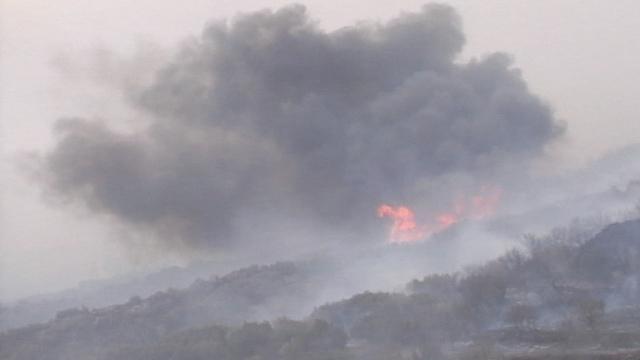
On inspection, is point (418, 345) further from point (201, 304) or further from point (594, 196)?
point (594, 196)

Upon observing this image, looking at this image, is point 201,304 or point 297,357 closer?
point 297,357

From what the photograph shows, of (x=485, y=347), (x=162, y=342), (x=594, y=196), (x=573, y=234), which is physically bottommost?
(x=485, y=347)

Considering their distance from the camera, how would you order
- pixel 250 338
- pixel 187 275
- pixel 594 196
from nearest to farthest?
pixel 250 338
pixel 594 196
pixel 187 275

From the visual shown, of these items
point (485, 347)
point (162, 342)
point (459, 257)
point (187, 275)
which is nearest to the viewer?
point (485, 347)

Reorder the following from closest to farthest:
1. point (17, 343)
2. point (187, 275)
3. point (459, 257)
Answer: point (17, 343) → point (459, 257) → point (187, 275)

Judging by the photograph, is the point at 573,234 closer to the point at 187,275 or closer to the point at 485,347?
the point at 485,347

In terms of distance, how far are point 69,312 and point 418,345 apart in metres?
64.6

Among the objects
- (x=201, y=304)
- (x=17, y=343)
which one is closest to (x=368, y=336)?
(x=201, y=304)

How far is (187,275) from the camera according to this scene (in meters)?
178

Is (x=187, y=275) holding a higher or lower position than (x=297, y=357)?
higher

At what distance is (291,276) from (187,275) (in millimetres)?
57314

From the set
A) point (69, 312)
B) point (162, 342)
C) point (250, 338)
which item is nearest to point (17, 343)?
point (69, 312)

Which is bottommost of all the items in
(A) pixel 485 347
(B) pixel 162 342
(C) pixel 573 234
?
(A) pixel 485 347

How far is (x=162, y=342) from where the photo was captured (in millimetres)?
88188
